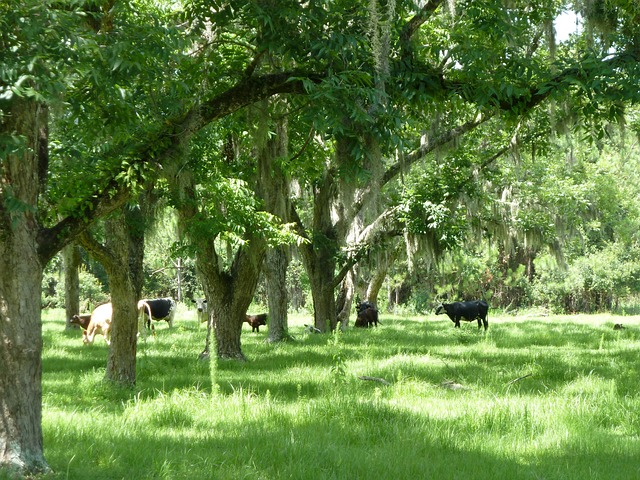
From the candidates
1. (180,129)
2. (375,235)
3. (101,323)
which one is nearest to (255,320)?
(375,235)

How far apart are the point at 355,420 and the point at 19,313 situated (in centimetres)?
378

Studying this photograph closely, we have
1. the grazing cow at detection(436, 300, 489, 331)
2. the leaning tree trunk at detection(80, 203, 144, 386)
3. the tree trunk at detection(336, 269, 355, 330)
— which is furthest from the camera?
the grazing cow at detection(436, 300, 489, 331)

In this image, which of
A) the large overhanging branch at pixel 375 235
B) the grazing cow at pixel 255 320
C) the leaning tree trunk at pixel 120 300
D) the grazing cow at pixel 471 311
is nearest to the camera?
Result: the leaning tree trunk at pixel 120 300

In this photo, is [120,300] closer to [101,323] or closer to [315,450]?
[315,450]

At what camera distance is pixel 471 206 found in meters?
19.9

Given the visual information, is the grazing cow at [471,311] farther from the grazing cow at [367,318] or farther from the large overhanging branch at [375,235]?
the large overhanging branch at [375,235]

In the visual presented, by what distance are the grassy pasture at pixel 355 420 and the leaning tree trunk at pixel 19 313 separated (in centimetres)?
45

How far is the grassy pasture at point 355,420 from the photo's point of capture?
6340 mm

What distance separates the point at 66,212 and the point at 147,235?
307 inches

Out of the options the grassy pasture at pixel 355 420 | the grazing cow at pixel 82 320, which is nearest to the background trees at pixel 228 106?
the grassy pasture at pixel 355 420

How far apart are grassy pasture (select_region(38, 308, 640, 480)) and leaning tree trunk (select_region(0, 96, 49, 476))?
45cm

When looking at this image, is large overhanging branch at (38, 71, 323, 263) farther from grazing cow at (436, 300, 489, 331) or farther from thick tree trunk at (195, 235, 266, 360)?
grazing cow at (436, 300, 489, 331)

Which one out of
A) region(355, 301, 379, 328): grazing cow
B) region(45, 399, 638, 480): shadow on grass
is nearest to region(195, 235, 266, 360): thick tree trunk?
region(45, 399, 638, 480): shadow on grass

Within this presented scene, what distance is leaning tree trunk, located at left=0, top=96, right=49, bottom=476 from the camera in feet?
18.9
